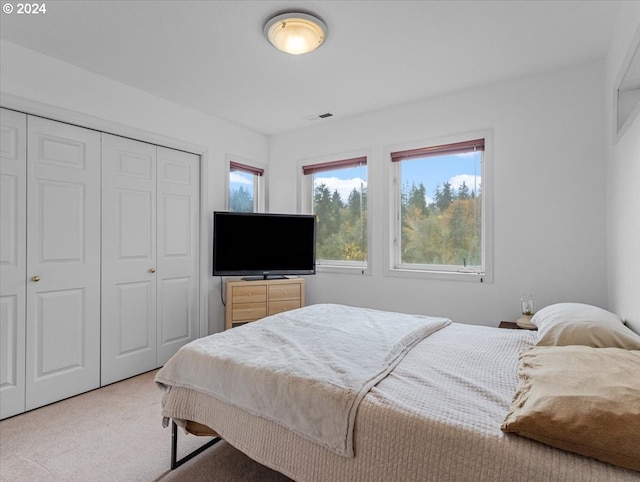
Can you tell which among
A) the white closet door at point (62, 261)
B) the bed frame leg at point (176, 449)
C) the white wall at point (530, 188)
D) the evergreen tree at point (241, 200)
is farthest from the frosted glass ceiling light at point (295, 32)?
the bed frame leg at point (176, 449)

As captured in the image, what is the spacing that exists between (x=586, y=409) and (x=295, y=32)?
7.61 feet

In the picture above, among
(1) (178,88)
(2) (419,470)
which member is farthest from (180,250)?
(2) (419,470)

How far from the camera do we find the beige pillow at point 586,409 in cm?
89

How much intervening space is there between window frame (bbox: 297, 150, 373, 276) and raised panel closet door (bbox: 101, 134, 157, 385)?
1.67 metres

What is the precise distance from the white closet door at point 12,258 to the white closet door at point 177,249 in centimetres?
103

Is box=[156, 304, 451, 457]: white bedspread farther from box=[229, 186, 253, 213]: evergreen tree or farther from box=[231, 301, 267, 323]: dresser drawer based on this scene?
box=[229, 186, 253, 213]: evergreen tree

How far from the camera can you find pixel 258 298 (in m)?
3.63

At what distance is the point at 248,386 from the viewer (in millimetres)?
1468

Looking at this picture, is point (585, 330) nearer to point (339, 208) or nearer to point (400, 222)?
point (400, 222)

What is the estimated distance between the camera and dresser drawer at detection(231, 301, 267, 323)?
3.54m

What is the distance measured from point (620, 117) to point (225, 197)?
339 cm

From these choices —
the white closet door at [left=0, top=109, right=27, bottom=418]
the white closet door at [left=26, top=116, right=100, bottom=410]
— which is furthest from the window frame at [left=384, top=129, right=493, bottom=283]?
the white closet door at [left=0, top=109, right=27, bottom=418]

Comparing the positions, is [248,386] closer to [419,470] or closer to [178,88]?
[419,470]

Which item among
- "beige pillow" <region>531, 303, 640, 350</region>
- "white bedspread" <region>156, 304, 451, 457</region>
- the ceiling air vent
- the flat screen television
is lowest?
"white bedspread" <region>156, 304, 451, 457</region>
